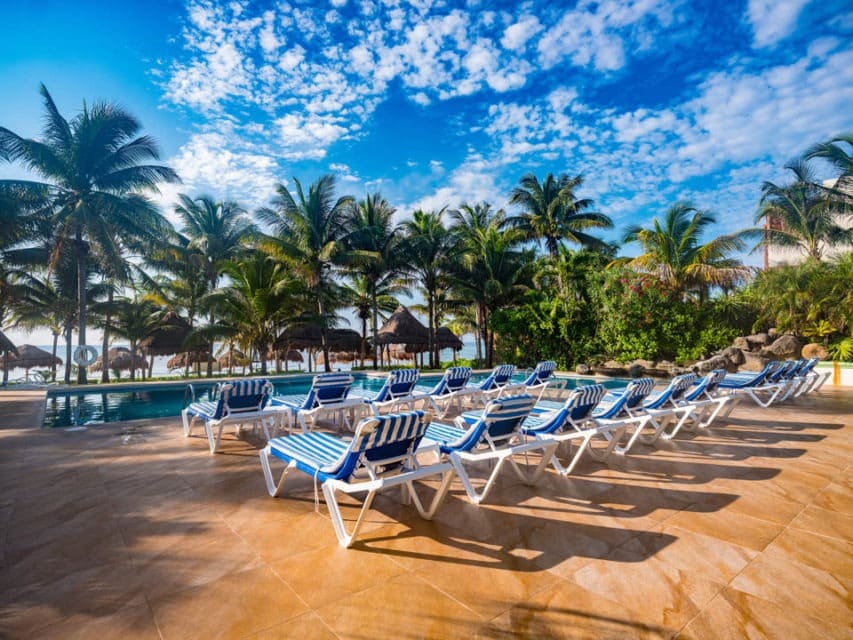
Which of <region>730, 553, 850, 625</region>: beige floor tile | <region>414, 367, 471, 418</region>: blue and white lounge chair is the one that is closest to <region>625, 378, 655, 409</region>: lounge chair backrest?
<region>730, 553, 850, 625</region>: beige floor tile

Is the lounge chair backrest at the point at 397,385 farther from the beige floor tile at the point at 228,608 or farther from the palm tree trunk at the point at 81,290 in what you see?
the palm tree trunk at the point at 81,290

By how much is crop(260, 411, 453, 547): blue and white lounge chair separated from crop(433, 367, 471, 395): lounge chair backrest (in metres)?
4.33

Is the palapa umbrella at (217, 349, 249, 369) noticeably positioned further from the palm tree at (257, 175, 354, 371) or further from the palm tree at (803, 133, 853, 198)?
the palm tree at (803, 133, 853, 198)

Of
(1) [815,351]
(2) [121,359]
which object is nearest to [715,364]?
(1) [815,351]

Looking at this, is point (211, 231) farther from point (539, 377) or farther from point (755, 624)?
point (755, 624)

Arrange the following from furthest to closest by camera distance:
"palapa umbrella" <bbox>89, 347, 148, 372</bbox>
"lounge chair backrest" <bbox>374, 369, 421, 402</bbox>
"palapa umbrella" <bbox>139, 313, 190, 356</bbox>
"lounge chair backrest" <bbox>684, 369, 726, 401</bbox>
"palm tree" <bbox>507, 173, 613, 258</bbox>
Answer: "palapa umbrella" <bbox>89, 347, 148, 372</bbox>, "palm tree" <bbox>507, 173, 613, 258</bbox>, "palapa umbrella" <bbox>139, 313, 190, 356</bbox>, "lounge chair backrest" <bbox>374, 369, 421, 402</bbox>, "lounge chair backrest" <bbox>684, 369, 726, 401</bbox>

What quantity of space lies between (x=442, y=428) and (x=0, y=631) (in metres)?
3.36

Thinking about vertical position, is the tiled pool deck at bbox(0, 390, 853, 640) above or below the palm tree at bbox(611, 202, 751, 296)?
below

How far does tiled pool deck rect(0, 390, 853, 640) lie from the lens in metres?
2.09

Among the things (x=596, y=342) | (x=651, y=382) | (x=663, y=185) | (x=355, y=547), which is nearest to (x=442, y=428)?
(x=355, y=547)

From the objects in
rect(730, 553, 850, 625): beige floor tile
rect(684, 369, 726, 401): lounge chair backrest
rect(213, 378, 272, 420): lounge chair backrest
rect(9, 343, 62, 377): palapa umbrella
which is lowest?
rect(730, 553, 850, 625): beige floor tile

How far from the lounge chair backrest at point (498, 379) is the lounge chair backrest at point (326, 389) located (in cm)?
314

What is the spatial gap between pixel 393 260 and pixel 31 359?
27.7 meters

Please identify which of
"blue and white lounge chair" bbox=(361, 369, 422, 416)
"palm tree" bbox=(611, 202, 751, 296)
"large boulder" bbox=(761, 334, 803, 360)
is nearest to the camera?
"blue and white lounge chair" bbox=(361, 369, 422, 416)
